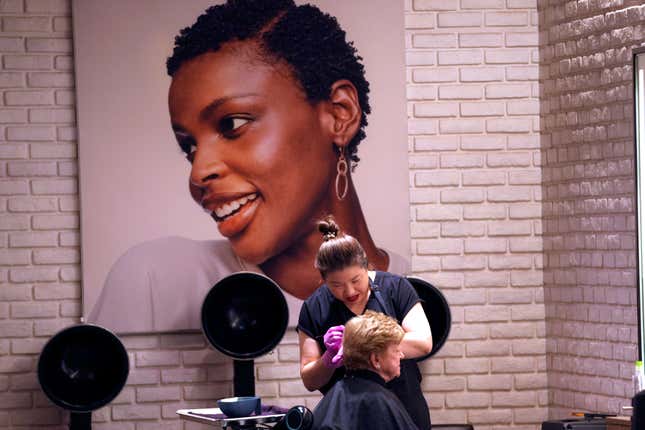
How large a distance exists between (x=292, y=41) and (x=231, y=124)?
19.9 inches

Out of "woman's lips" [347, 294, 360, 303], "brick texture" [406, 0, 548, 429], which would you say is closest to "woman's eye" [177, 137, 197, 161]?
"brick texture" [406, 0, 548, 429]

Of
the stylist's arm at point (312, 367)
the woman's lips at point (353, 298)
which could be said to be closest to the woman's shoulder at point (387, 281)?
the woman's lips at point (353, 298)

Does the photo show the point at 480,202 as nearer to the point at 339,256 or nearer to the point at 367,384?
the point at 339,256

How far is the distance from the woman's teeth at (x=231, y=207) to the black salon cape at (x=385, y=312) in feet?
5.62

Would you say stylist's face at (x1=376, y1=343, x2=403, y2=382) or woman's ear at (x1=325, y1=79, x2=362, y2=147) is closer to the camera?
stylist's face at (x1=376, y1=343, x2=403, y2=382)

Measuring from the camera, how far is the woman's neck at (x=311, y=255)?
517cm

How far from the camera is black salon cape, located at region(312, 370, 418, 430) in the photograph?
298 centimetres

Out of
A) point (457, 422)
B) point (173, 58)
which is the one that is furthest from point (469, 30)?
point (457, 422)

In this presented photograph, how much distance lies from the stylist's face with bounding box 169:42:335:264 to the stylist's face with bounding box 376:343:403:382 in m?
2.16

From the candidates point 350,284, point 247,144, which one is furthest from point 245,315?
point 350,284

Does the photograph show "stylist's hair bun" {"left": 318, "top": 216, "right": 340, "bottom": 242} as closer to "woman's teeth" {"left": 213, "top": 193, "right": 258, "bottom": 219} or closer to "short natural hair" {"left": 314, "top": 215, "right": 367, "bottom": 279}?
"short natural hair" {"left": 314, "top": 215, "right": 367, "bottom": 279}

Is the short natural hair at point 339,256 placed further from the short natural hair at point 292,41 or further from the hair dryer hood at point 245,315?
the short natural hair at point 292,41

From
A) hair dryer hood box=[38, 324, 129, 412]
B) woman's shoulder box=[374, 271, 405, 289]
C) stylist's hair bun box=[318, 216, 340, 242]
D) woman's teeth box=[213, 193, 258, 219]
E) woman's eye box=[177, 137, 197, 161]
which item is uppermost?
woman's eye box=[177, 137, 197, 161]

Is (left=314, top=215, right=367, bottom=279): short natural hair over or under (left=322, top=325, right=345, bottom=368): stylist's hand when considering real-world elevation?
over
